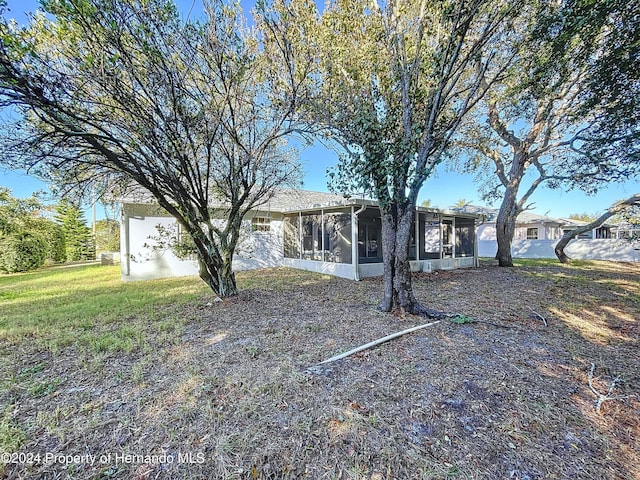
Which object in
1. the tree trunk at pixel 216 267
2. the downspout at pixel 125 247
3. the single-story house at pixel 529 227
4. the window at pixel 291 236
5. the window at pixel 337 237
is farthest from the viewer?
the single-story house at pixel 529 227

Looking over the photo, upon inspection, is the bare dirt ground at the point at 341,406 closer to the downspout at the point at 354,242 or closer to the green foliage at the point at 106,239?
the downspout at the point at 354,242

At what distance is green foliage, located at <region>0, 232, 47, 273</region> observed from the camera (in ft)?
39.2

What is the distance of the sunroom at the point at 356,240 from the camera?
9.77 metres

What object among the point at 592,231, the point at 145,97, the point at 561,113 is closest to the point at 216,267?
the point at 145,97

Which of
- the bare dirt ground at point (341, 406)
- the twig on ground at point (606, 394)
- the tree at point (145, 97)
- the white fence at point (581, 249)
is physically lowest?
the twig on ground at point (606, 394)

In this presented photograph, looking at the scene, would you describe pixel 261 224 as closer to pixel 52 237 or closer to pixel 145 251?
pixel 145 251

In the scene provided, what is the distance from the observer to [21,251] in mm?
12391

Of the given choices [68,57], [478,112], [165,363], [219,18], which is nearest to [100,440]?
[165,363]

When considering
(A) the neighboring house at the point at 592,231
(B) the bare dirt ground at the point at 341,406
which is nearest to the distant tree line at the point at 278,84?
(B) the bare dirt ground at the point at 341,406

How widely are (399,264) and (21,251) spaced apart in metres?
16.7

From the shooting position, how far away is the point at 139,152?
14.9ft

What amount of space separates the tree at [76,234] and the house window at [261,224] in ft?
49.2

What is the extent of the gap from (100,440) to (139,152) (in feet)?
13.4

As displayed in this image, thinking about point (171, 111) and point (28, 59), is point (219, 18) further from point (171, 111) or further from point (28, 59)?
point (28, 59)
